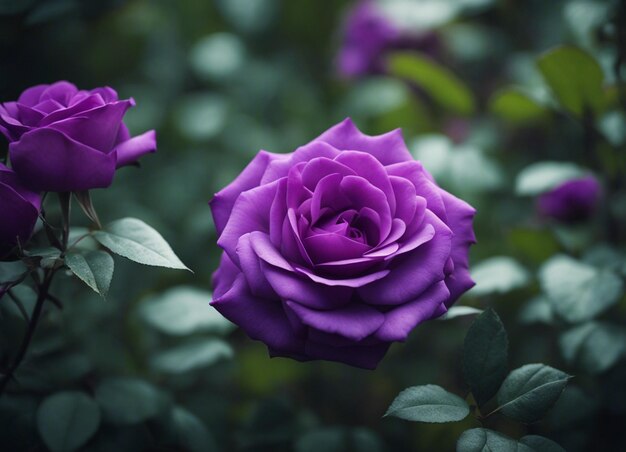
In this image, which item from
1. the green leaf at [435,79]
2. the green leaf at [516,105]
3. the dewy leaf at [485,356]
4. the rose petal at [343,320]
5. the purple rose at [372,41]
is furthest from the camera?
the purple rose at [372,41]

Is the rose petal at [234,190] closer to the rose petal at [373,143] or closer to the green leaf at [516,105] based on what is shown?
the rose petal at [373,143]

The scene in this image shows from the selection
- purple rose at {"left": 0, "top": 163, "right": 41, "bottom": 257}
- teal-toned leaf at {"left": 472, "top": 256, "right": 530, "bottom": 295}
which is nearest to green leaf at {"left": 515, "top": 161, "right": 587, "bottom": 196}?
teal-toned leaf at {"left": 472, "top": 256, "right": 530, "bottom": 295}

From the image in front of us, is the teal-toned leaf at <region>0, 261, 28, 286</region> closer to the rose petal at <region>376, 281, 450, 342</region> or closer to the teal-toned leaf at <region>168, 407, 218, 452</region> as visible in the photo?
the teal-toned leaf at <region>168, 407, 218, 452</region>

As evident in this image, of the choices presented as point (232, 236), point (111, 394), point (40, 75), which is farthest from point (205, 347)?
point (40, 75)

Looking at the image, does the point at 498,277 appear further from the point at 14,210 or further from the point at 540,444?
the point at 14,210

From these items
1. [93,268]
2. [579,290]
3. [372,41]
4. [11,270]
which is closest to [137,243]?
[93,268]

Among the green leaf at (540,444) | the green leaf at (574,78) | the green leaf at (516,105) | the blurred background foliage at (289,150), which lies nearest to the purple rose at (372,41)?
the blurred background foliage at (289,150)
